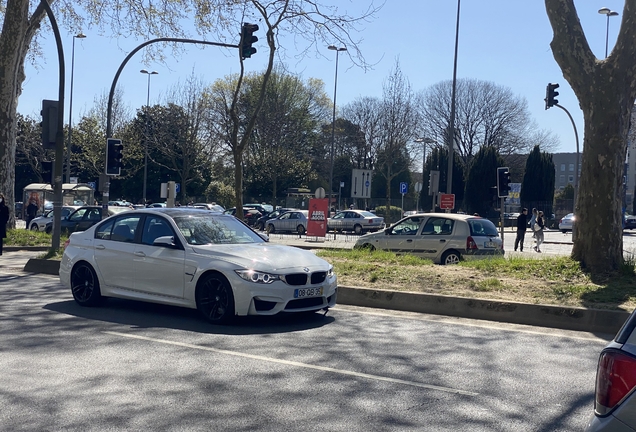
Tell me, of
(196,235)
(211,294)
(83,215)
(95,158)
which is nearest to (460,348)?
(211,294)

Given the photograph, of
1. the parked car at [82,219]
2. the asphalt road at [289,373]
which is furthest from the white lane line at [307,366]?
the parked car at [82,219]

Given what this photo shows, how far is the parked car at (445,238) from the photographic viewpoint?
16984mm

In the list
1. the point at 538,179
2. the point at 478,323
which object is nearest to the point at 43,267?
the point at 478,323

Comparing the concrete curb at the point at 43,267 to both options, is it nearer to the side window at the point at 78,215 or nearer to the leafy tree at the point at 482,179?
the side window at the point at 78,215

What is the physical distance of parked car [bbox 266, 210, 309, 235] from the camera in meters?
40.5

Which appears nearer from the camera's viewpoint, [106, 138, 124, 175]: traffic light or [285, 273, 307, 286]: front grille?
[285, 273, 307, 286]: front grille

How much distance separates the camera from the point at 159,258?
31.7 ft

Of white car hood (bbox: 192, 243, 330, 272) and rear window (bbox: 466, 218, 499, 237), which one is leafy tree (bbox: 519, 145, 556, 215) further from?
white car hood (bbox: 192, 243, 330, 272)

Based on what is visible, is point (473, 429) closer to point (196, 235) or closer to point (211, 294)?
point (211, 294)

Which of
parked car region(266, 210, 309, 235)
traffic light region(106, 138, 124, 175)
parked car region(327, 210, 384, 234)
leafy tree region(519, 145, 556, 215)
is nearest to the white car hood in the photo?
traffic light region(106, 138, 124, 175)

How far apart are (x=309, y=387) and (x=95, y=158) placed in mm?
52110

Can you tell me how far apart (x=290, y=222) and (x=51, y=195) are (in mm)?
15507

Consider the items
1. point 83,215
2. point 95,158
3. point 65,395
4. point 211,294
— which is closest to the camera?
point 65,395

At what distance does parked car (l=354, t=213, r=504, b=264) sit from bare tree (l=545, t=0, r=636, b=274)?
4.93m
